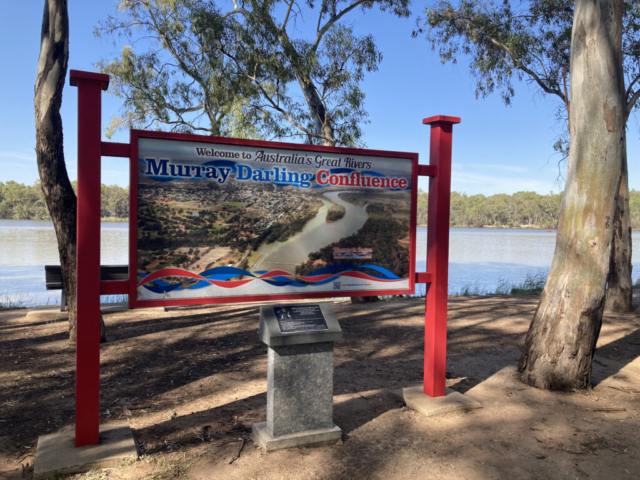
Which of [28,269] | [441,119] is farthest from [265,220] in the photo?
[28,269]

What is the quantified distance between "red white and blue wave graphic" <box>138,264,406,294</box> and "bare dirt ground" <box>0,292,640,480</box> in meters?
1.04

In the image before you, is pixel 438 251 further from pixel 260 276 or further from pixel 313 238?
pixel 260 276

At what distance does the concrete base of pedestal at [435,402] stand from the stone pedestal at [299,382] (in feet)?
2.87

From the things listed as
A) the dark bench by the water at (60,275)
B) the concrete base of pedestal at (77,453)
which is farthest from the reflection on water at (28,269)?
the concrete base of pedestal at (77,453)

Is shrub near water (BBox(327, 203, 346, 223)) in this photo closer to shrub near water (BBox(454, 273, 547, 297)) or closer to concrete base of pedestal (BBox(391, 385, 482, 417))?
concrete base of pedestal (BBox(391, 385, 482, 417))

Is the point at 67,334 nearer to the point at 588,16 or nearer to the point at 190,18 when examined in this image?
the point at 588,16

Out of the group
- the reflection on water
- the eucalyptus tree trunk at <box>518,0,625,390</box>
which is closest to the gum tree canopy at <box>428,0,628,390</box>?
the eucalyptus tree trunk at <box>518,0,625,390</box>

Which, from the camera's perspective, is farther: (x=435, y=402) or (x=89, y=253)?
(x=435, y=402)

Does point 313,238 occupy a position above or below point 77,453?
above

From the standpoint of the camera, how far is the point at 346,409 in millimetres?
3961

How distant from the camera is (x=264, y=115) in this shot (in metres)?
12.1

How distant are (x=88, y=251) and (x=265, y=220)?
1153mm

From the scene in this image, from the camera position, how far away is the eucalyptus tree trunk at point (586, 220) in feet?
14.4

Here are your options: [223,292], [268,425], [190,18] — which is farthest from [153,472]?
[190,18]
